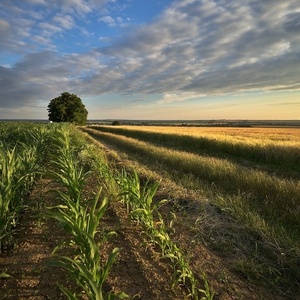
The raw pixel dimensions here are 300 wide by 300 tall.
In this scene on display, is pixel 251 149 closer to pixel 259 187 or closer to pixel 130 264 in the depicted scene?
pixel 259 187

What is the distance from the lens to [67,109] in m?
70.9

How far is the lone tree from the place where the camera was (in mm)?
69562

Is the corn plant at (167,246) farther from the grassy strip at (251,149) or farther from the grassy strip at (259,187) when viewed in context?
the grassy strip at (251,149)

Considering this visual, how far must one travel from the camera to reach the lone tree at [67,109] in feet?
228

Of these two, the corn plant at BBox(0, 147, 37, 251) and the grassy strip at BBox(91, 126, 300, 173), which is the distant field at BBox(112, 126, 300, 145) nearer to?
the grassy strip at BBox(91, 126, 300, 173)

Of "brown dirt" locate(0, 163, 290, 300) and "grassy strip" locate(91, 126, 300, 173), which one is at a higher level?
"brown dirt" locate(0, 163, 290, 300)

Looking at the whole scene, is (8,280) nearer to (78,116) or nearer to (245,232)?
(245,232)

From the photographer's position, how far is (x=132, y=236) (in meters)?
4.03

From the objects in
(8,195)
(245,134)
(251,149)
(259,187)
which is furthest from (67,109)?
(8,195)

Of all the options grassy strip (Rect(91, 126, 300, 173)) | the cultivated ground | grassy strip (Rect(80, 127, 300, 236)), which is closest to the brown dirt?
the cultivated ground

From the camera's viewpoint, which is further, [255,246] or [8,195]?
[255,246]

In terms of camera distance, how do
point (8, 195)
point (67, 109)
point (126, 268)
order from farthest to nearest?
1. point (67, 109)
2. point (8, 195)
3. point (126, 268)

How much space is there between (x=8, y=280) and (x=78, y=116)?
70.5 m

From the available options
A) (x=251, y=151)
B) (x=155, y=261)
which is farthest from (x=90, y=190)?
(x=251, y=151)
